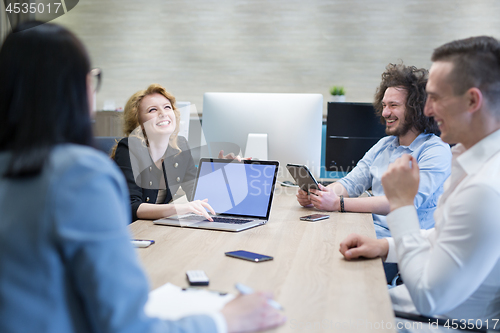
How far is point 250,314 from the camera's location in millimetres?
748

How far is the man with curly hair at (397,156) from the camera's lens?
1.89m

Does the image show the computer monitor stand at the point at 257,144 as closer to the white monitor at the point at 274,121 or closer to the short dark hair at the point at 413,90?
the white monitor at the point at 274,121

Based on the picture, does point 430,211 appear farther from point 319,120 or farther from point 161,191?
point 161,191

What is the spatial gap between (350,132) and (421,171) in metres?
1.22

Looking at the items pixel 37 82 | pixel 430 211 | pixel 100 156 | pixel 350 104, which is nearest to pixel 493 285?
pixel 430 211

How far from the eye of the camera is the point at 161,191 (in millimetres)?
2059

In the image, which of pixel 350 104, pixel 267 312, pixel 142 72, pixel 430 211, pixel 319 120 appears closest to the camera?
pixel 267 312

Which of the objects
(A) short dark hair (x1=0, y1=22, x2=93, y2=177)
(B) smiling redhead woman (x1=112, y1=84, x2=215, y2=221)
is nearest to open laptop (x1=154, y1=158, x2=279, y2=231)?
(B) smiling redhead woman (x1=112, y1=84, x2=215, y2=221)

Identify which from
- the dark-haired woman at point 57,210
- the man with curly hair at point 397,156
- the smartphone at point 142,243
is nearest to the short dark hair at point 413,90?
the man with curly hair at point 397,156

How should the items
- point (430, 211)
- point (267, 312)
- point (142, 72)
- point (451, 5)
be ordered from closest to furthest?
point (267, 312) → point (430, 211) → point (451, 5) → point (142, 72)

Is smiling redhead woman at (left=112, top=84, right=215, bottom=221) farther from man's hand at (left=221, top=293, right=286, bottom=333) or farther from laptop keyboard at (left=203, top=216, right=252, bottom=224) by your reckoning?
man's hand at (left=221, top=293, right=286, bottom=333)

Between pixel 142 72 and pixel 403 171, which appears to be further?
pixel 142 72

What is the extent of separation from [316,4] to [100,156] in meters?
4.06

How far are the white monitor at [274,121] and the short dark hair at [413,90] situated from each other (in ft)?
1.54
